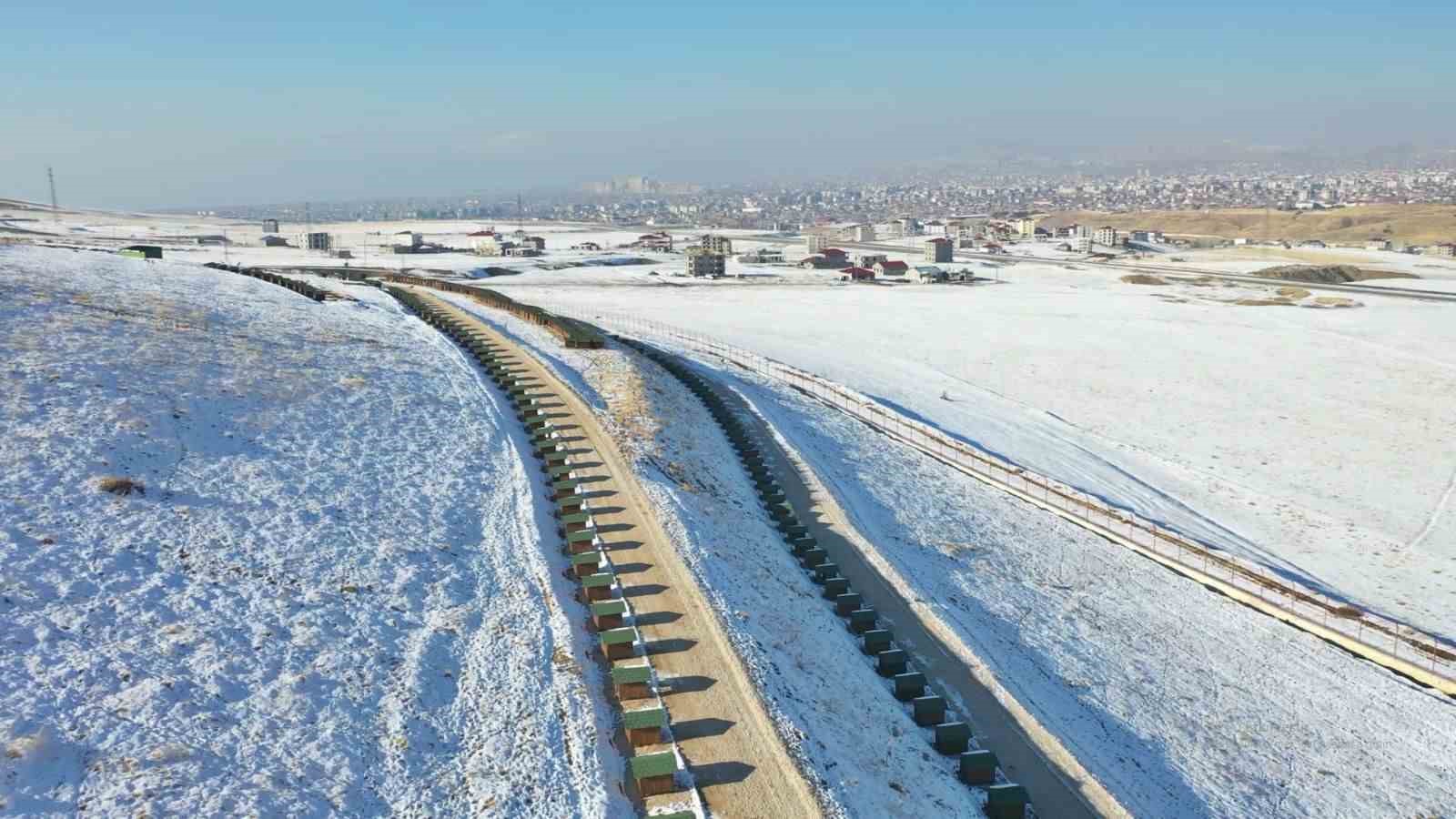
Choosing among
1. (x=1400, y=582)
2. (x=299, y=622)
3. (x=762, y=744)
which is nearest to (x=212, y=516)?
(x=299, y=622)

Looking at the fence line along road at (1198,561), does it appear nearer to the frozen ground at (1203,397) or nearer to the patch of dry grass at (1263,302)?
the frozen ground at (1203,397)

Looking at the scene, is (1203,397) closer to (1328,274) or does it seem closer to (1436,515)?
(1436,515)

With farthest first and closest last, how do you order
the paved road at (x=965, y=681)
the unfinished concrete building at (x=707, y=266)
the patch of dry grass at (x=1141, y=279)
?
1. the unfinished concrete building at (x=707, y=266)
2. the patch of dry grass at (x=1141, y=279)
3. the paved road at (x=965, y=681)

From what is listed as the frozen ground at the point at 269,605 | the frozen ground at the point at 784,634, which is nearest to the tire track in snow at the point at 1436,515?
the frozen ground at the point at 784,634

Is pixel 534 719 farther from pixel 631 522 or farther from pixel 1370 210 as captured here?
pixel 1370 210

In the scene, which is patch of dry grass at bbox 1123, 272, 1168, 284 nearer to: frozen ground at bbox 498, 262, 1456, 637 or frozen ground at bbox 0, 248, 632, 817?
frozen ground at bbox 498, 262, 1456, 637

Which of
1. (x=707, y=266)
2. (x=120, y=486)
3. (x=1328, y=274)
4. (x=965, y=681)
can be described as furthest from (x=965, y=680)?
(x=1328, y=274)

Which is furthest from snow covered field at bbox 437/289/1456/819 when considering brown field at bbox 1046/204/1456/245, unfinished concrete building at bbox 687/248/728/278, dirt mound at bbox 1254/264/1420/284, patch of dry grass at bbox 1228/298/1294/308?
brown field at bbox 1046/204/1456/245
